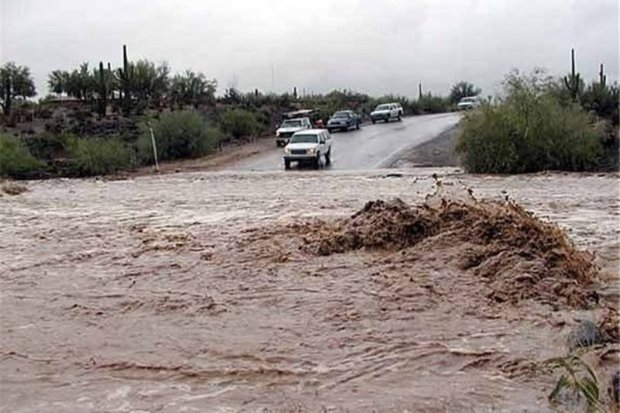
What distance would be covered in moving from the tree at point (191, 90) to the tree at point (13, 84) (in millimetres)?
10924

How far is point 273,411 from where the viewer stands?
730 centimetres

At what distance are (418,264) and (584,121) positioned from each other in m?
25.1

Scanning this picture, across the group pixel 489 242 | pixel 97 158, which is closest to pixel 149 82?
pixel 97 158

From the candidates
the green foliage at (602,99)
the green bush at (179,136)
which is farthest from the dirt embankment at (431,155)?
the green bush at (179,136)

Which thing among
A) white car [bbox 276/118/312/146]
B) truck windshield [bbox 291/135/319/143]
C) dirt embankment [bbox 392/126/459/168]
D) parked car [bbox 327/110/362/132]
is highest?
parked car [bbox 327/110/362/132]

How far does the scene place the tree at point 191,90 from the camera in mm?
69875

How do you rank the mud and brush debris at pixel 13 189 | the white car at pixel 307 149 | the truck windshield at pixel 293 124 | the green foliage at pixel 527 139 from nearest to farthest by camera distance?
1. the mud and brush debris at pixel 13 189
2. the green foliage at pixel 527 139
3. the white car at pixel 307 149
4. the truck windshield at pixel 293 124

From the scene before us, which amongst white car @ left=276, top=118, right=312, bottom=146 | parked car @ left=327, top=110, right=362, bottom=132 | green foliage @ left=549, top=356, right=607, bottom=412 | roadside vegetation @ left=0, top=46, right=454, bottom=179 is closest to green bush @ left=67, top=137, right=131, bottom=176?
roadside vegetation @ left=0, top=46, right=454, bottom=179

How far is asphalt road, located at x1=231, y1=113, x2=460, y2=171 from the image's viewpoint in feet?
141

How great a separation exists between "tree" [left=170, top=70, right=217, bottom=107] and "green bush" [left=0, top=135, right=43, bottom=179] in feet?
85.3

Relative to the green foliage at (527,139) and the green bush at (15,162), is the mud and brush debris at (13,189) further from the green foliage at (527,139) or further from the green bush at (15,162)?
the green foliage at (527,139)

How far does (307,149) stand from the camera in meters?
41.3

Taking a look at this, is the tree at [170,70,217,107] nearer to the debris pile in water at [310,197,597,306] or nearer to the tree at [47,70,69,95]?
the tree at [47,70,69,95]

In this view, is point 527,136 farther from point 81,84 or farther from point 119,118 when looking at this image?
point 81,84
